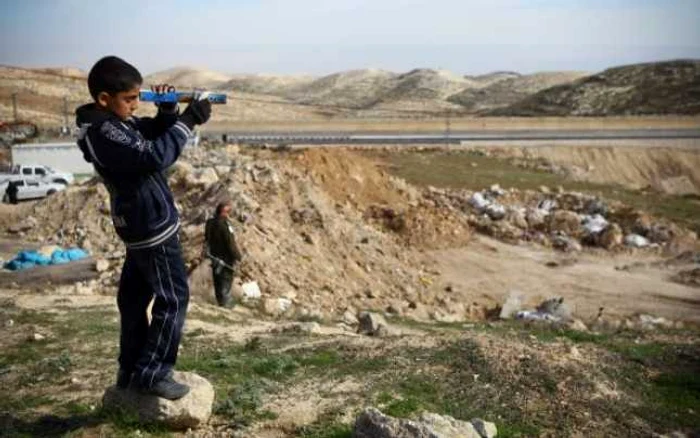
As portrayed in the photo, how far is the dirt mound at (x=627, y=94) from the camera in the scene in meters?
49.8

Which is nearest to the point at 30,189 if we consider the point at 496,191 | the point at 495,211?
the point at 495,211

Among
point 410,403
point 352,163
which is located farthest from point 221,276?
Answer: point 352,163

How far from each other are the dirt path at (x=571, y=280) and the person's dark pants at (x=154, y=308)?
11.8 meters

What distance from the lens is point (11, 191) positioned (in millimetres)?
24703

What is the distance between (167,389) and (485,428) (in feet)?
6.60

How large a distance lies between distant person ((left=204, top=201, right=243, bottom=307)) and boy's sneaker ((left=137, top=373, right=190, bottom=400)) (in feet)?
22.5

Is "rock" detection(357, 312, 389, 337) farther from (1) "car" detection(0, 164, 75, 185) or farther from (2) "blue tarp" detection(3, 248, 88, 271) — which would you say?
(1) "car" detection(0, 164, 75, 185)

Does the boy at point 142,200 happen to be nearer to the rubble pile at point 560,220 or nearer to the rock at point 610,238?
the rubble pile at point 560,220

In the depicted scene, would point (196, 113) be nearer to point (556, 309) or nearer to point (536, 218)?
point (556, 309)

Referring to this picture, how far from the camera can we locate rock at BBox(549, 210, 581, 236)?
2105 cm

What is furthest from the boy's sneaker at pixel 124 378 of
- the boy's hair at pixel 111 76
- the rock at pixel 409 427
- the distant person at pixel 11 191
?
the distant person at pixel 11 191

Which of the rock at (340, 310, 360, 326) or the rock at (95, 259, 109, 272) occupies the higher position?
the rock at (95, 259, 109, 272)

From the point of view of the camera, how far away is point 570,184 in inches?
1050

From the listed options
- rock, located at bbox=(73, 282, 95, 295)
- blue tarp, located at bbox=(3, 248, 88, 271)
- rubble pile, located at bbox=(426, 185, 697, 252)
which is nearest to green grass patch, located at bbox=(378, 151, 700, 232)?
rubble pile, located at bbox=(426, 185, 697, 252)
